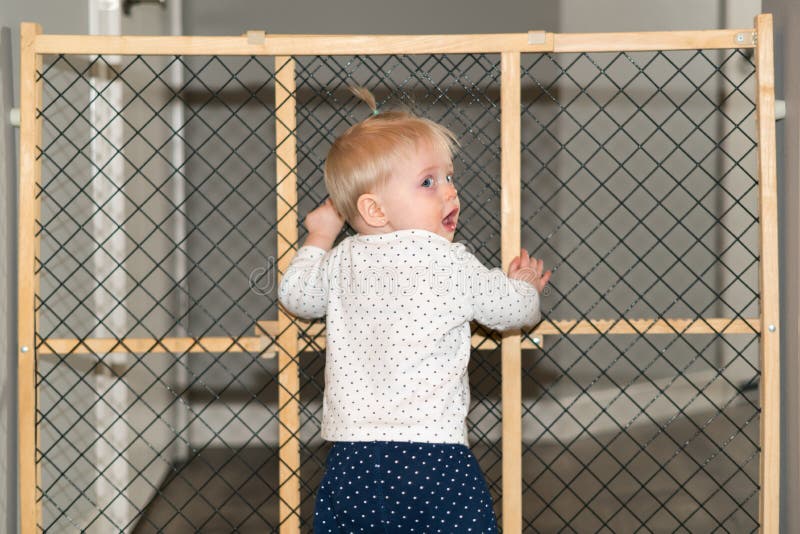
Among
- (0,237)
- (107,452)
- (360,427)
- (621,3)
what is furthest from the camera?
(621,3)

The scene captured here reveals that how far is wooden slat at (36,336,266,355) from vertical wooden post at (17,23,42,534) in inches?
1.4

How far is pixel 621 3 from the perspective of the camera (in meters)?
2.72

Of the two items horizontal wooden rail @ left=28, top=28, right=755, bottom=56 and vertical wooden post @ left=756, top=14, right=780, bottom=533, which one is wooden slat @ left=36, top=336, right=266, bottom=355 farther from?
vertical wooden post @ left=756, top=14, right=780, bottom=533

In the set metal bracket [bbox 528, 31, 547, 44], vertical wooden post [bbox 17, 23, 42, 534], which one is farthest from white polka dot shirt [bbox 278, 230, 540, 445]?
vertical wooden post [bbox 17, 23, 42, 534]

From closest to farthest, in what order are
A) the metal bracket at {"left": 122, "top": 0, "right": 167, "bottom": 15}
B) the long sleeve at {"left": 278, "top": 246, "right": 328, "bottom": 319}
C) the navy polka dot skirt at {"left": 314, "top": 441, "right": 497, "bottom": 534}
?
1. the navy polka dot skirt at {"left": 314, "top": 441, "right": 497, "bottom": 534}
2. the long sleeve at {"left": 278, "top": 246, "right": 328, "bottom": 319}
3. the metal bracket at {"left": 122, "top": 0, "right": 167, "bottom": 15}

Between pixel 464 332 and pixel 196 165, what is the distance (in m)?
1.54

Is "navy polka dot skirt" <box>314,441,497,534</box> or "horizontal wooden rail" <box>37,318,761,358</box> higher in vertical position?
"horizontal wooden rail" <box>37,318,761,358</box>

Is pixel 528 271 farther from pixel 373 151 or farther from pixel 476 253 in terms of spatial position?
pixel 476 253

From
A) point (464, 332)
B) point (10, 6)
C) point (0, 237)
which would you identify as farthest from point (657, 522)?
point (10, 6)

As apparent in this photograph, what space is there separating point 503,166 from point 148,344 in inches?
23.8

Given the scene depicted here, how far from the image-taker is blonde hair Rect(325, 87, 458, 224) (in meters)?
1.17

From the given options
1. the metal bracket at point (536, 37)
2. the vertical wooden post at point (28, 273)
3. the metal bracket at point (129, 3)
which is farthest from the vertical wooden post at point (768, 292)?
the metal bracket at point (129, 3)

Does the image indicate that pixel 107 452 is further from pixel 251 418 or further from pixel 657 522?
pixel 657 522

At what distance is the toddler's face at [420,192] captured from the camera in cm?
117
